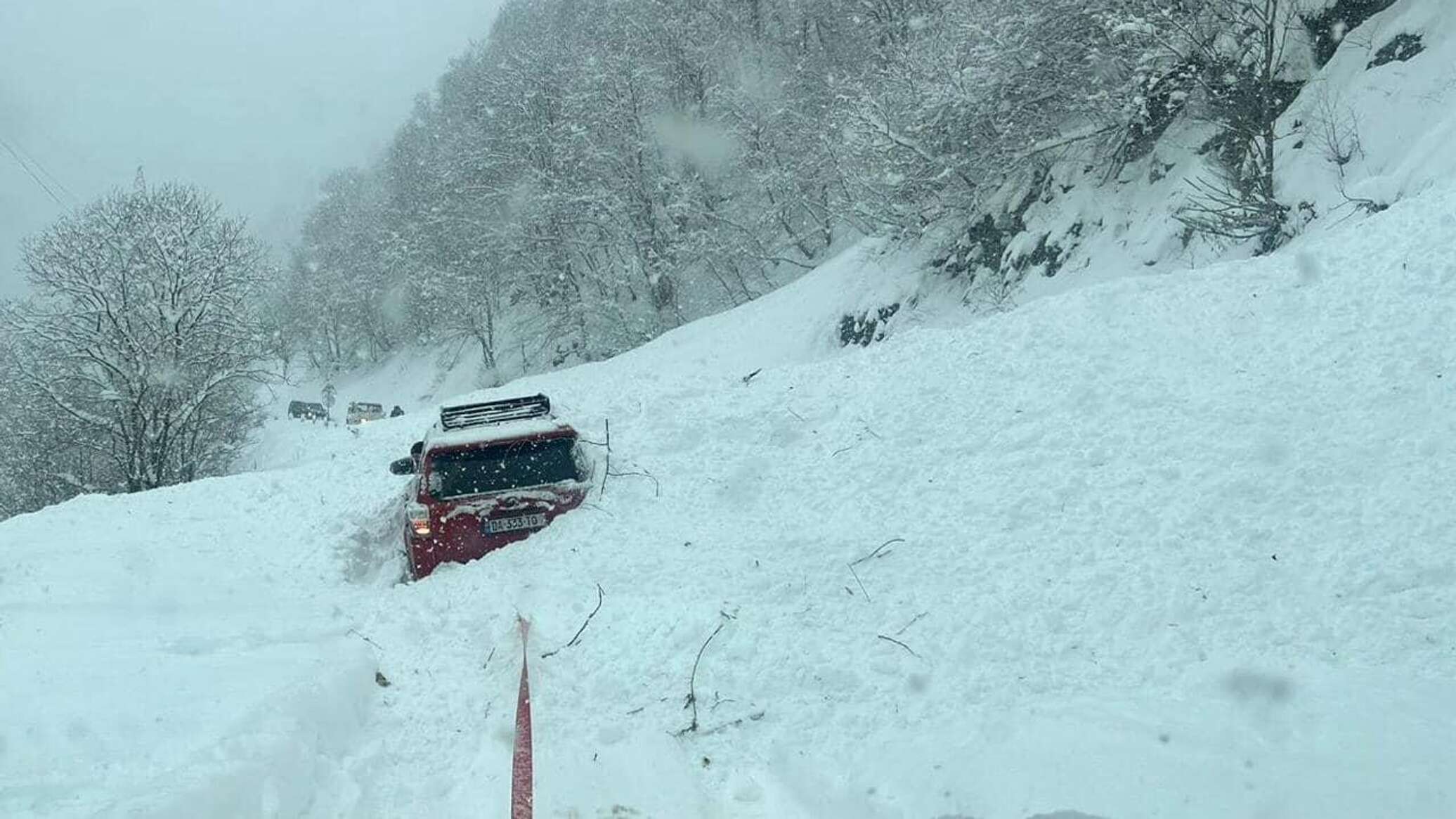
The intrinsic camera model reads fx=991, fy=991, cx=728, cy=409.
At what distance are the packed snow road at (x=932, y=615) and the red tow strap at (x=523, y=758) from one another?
0.30 ft

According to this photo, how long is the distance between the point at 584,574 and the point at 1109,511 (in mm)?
3840

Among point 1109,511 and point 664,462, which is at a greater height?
point 664,462

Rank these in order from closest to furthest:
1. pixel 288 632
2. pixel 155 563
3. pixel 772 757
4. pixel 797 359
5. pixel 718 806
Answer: pixel 718 806 < pixel 772 757 < pixel 288 632 < pixel 155 563 < pixel 797 359

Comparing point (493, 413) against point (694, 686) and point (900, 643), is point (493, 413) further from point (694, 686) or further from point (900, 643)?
point (900, 643)

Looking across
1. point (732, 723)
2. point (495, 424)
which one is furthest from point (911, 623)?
point (495, 424)

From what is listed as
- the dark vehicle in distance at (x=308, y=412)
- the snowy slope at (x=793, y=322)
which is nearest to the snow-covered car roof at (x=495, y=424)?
the snowy slope at (x=793, y=322)

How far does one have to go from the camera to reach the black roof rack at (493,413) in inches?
371

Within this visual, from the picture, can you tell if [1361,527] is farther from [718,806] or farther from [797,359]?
[797,359]

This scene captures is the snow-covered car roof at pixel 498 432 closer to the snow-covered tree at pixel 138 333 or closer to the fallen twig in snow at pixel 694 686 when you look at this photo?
the fallen twig in snow at pixel 694 686

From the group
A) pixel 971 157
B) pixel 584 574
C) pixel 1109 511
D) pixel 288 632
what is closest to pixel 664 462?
pixel 584 574

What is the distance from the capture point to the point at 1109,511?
251 inches

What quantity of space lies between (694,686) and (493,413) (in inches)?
206

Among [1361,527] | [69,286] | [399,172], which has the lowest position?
[1361,527]

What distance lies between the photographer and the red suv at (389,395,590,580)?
8.22m
